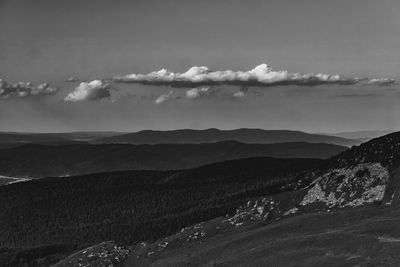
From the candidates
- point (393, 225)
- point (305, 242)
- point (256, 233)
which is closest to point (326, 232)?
point (305, 242)

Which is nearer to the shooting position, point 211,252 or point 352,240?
point 352,240

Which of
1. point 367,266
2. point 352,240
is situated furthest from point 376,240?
point 367,266

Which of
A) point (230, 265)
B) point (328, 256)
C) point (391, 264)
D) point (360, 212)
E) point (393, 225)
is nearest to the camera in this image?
point (391, 264)

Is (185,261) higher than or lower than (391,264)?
lower

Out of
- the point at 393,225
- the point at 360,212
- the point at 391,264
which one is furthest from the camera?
the point at 360,212

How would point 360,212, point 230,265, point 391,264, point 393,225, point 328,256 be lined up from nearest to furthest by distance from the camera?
point 391,264 → point 328,256 → point 393,225 → point 230,265 → point 360,212

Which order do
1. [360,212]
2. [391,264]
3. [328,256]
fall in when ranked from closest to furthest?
[391,264], [328,256], [360,212]

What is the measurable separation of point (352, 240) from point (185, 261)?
66484mm

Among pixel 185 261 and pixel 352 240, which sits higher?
pixel 352 240

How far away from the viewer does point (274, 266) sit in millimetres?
145750

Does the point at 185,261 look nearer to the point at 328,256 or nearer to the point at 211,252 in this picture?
the point at 211,252

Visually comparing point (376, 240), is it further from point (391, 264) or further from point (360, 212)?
point (360, 212)

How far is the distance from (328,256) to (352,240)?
10647 millimetres

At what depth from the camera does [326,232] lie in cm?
16375
